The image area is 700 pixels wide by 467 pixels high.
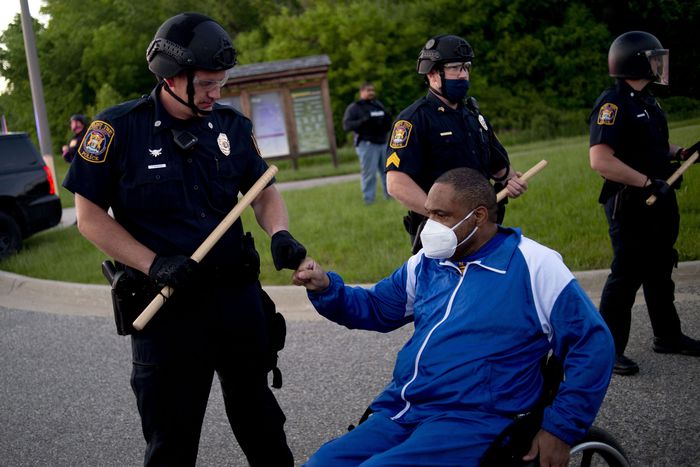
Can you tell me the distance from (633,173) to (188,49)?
9.43 feet

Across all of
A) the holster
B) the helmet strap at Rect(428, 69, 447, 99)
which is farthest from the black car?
the holster

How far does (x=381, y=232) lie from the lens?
9.13 meters

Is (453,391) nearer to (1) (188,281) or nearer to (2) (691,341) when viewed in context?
(1) (188,281)

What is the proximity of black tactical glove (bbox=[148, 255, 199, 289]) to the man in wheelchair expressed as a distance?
40cm

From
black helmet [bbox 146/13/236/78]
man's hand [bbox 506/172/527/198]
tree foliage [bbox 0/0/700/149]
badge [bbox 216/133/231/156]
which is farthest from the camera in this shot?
tree foliage [bbox 0/0/700/149]

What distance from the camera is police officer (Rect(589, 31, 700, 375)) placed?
187 inches

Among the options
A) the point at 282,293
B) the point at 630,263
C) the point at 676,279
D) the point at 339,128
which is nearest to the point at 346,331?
the point at 282,293

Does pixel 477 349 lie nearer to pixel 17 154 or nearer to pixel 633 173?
pixel 633 173

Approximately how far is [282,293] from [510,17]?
20919 millimetres

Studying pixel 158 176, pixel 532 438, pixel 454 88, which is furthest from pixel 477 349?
pixel 454 88

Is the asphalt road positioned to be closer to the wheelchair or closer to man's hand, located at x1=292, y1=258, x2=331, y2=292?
the wheelchair

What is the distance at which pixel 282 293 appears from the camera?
7008 mm

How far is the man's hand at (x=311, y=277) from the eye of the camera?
9.72ft

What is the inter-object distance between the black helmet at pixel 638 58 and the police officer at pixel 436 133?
899 millimetres
